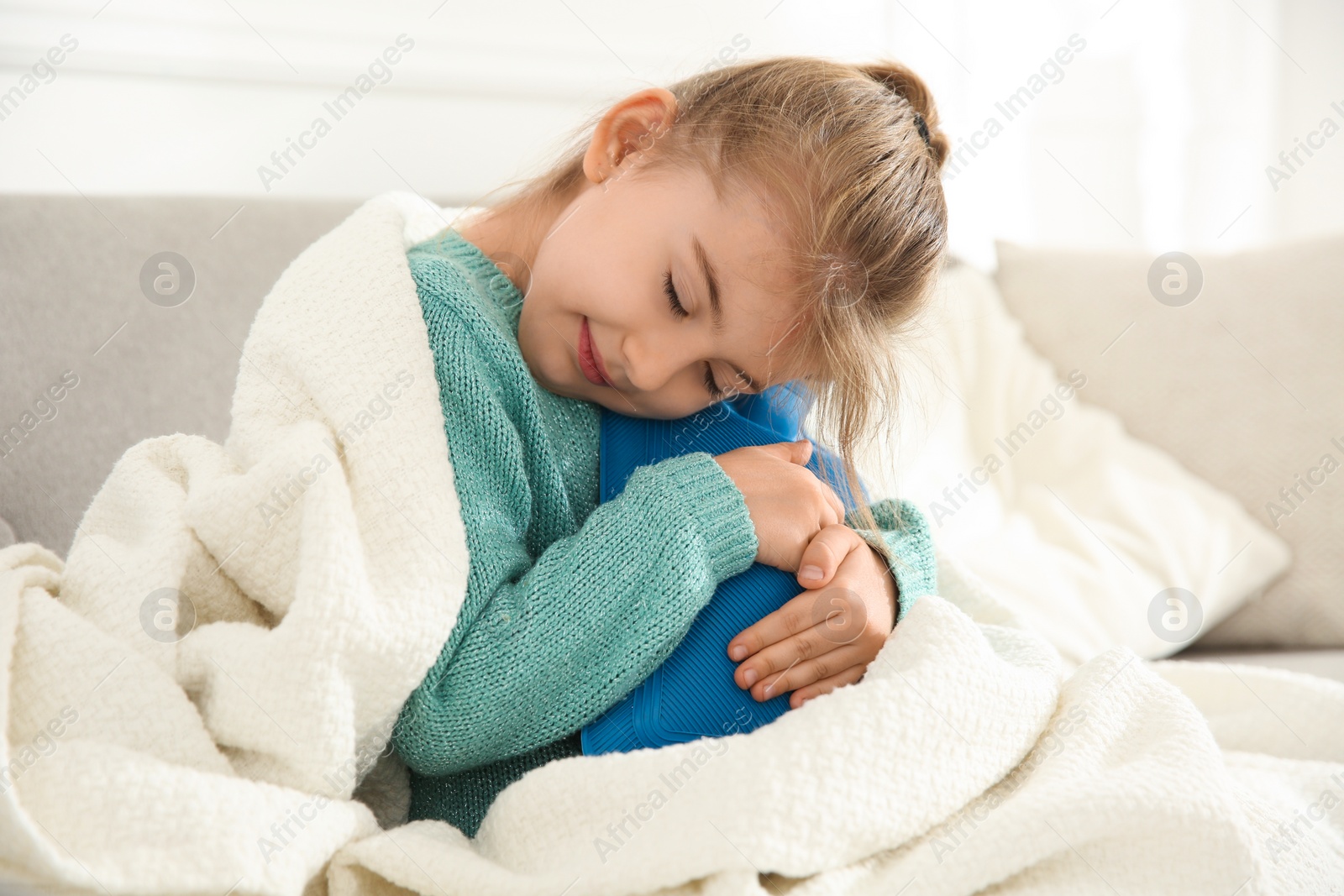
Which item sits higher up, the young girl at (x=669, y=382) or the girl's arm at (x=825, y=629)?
the young girl at (x=669, y=382)

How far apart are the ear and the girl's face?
0.04m

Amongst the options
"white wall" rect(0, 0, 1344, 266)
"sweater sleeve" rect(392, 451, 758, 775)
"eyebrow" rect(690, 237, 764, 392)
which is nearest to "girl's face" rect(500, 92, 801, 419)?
"eyebrow" rect(690, 237, 764, 392)

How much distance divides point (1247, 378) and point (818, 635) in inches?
37.7

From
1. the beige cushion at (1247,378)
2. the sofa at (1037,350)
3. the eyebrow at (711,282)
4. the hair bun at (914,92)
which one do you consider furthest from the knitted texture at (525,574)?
the beige cushion at (1247,378)

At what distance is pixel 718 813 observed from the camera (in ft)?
1.95

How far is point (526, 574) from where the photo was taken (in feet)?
2.40

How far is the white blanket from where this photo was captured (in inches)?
22.3

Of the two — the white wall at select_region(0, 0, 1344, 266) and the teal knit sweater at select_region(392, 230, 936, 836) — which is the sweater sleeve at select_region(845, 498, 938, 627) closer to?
the teal knit sweater at select_region(392, 230, 936, 836)

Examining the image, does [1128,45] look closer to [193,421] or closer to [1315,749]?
[1315,749]

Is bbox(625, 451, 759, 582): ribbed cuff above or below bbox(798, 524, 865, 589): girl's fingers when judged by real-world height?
above

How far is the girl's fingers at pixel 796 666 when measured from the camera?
0.74 meters

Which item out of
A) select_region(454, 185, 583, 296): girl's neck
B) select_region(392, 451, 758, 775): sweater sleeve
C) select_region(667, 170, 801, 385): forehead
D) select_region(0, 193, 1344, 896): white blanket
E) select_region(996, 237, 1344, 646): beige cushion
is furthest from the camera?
select_region(996, 237, 1344, 646): beige cushion

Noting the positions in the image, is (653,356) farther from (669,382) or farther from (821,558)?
(821,558)

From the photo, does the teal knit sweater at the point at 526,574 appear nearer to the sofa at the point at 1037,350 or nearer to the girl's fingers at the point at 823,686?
the girl's fingers at the point at 823,686
